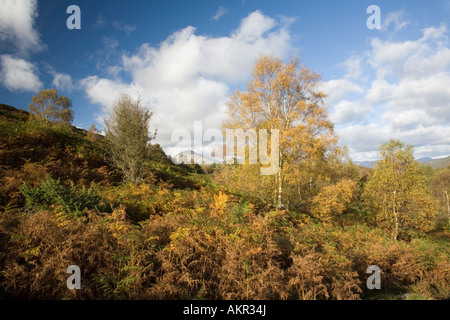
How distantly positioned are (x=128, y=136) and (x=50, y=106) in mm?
35346

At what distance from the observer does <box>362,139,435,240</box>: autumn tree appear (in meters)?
12.8

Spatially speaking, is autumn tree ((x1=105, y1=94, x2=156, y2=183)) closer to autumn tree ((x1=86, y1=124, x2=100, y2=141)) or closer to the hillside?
the hillside

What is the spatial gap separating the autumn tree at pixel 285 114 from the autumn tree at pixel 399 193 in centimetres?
545

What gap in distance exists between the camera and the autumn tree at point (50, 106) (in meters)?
33.5

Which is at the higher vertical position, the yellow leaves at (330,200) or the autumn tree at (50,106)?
the autumn tree at (50,106)

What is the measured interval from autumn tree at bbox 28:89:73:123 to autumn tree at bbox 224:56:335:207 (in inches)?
1436

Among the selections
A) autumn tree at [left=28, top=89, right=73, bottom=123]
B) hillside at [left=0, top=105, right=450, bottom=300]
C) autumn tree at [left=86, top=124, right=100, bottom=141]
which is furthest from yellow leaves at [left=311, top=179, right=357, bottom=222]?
autumn tree at [left=28, top=89, right=73, bottom=123]

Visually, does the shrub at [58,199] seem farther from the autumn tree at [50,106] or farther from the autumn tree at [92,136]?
the autumn tree at [50,106]

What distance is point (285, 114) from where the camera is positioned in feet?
41.5

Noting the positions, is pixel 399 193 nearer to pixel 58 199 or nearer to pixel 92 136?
pixel 58 199

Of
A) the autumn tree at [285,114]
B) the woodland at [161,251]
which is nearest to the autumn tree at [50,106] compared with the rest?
the woodland at [161,251]

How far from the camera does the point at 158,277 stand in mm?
3543

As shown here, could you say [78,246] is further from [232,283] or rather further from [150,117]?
[150,117]
